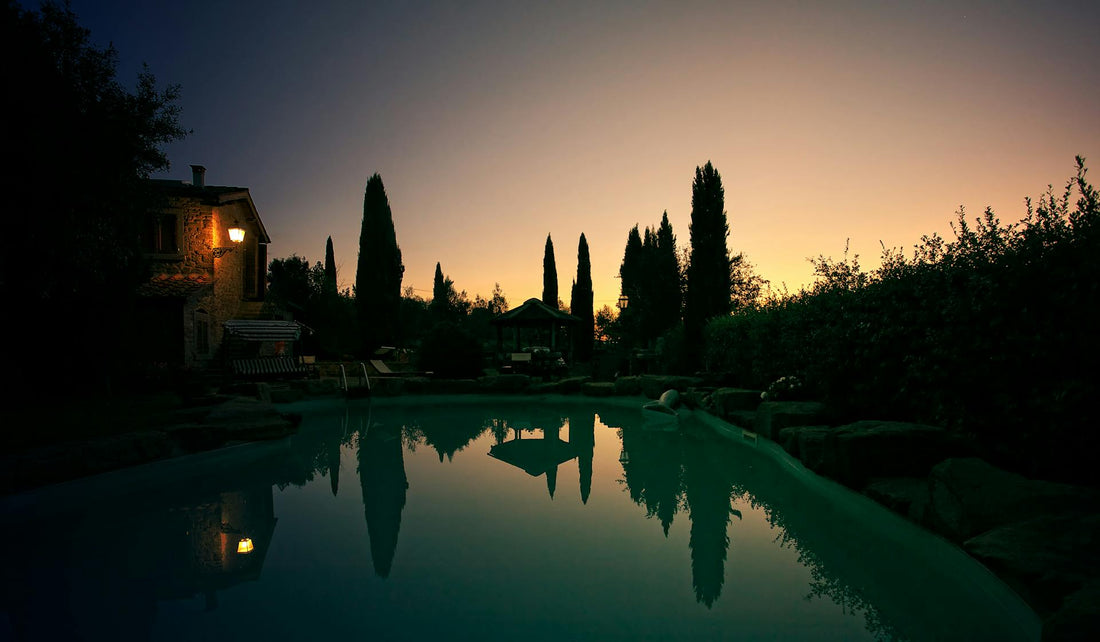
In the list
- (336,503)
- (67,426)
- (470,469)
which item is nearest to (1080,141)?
(470,469)

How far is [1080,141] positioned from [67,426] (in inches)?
476

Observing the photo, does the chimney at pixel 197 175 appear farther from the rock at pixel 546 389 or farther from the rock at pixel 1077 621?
the rock at pixel 1077 621

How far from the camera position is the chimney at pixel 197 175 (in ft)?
57.3

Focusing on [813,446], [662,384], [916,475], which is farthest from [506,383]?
[916,475]

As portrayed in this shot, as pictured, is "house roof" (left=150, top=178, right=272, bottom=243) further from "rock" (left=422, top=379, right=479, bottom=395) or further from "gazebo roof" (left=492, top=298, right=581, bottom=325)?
"gazebo roof" (left=492, top=298, right=581, bottom=325)

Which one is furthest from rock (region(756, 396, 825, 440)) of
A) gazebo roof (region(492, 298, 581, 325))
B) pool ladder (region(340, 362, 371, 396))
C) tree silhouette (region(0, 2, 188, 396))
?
gazebo roof (region(492, 298, 581, 325))

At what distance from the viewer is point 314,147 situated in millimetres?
16016

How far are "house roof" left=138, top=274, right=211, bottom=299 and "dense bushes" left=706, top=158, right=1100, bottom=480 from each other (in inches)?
626

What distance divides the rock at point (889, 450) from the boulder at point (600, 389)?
9.92m

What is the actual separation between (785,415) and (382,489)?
214 inches

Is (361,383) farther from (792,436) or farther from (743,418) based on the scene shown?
(792,436)

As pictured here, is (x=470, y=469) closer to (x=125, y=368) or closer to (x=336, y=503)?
(x=336, y=503)

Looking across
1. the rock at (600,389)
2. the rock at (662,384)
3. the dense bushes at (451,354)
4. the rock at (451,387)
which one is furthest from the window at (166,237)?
the rock at (662,384)

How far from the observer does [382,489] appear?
561 cm
